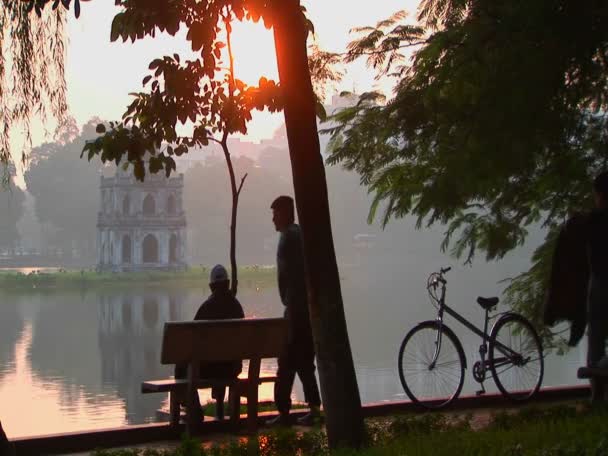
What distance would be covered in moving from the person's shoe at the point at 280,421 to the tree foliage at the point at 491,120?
7.65 feet

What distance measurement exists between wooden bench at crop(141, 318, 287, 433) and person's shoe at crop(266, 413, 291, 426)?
29 centimetres

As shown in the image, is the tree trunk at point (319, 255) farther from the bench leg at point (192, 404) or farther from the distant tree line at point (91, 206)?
the distant tree line at point (91, 206)

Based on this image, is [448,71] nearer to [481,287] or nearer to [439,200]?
[439,200]

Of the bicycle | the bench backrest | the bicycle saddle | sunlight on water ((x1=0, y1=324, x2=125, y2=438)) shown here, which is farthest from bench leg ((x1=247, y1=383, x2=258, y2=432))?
sunlight on water ((x1=0, y1=324, x2=125, y2=438))

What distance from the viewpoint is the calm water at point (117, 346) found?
22.7m

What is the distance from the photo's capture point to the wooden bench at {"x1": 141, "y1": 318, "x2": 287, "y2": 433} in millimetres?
7742

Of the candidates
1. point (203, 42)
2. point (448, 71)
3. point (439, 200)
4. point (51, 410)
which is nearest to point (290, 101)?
point (203, 42)

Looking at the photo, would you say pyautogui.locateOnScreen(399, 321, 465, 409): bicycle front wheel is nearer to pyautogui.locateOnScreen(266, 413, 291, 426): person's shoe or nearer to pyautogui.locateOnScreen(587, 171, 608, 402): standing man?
pyautogui.locateOnScreen(266, 413, 291, 426): person's shoe

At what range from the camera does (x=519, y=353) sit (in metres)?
9.43

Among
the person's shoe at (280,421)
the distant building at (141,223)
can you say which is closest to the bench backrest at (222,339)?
the person's shoe at (280,421)

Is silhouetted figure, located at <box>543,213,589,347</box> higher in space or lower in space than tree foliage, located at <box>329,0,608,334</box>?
lower

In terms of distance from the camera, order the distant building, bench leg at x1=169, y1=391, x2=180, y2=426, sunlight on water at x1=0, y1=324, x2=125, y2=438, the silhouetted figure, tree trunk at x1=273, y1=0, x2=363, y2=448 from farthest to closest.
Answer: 1. the distant building
2. sunlight on water at x1=0, y1=324, x2=125, y2=438
3. bench leg at x1=169, y1=391, x2=180, y2=426
4. the silhouetted figure
5. tree trunk at x1=273, y1=0, x2=363, y2=448

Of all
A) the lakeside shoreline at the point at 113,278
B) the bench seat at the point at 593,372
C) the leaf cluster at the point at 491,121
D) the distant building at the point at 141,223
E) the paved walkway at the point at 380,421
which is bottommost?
the paved walkway at the point at 380,421

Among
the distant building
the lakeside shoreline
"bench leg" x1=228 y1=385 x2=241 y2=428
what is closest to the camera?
"bench leg" x1=228 y1=385 x2=241 y2=428
